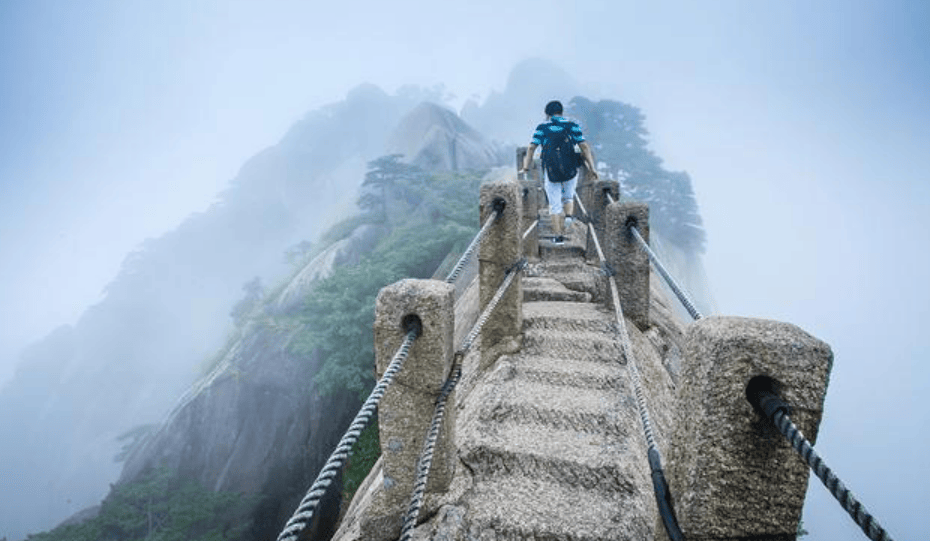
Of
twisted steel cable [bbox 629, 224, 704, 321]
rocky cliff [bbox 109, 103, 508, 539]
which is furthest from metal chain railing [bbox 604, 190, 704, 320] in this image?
rocky cliff [bbox 109, 103, 508, 539]

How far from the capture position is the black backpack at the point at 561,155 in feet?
19.2

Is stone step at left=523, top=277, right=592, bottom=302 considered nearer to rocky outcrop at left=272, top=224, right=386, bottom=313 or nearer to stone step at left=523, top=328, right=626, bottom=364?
stone step at left=523, top=328, right=626, bottom=364

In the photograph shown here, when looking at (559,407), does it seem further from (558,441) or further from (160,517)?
(160,517)

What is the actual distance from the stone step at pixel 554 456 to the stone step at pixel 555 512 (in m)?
0.06

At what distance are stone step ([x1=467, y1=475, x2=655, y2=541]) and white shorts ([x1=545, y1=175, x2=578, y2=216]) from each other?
14.8 feet

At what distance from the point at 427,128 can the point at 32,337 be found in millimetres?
129767

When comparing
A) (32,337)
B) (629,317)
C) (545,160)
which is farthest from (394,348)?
(32,337)

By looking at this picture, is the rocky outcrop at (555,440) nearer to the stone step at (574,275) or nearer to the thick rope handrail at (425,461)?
the thick rope handrail at (425,461)

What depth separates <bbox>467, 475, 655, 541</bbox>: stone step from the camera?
89.7 inches

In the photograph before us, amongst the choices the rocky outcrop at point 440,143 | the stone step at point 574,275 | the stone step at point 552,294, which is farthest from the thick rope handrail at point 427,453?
the rocky outcrop at point 440,143

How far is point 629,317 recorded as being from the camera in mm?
4582

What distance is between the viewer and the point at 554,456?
2717 millimetres

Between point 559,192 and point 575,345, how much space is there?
301 cm

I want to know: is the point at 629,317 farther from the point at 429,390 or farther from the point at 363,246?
the point at 363,246
